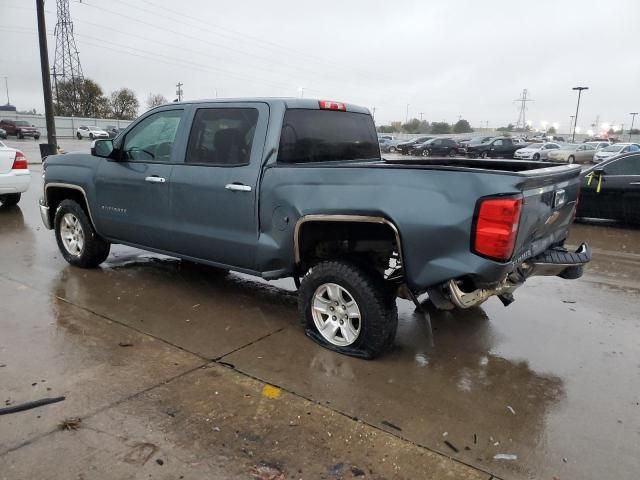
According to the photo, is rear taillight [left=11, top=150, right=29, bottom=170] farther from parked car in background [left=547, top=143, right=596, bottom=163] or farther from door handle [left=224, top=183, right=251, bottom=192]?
parked car in background [left=547, top=143, right=596, bottom=163]

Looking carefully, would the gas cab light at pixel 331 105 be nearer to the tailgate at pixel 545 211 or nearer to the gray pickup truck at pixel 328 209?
the gray pickup truck at pixel 328 209

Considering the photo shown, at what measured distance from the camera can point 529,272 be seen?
12.3 ft

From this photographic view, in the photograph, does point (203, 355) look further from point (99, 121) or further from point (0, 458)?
point (99, 121)

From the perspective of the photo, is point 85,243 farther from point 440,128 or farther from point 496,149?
point 440,128

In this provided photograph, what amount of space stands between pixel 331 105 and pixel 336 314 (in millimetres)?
1883

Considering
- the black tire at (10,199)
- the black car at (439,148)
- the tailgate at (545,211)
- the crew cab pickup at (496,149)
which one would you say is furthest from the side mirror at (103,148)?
the black car at (439,148)

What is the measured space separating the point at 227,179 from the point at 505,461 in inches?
114

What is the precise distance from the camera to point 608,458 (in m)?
2.79

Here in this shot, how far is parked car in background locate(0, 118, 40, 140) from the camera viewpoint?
46.4m

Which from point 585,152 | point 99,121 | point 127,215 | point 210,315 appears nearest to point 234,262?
A: point 210,315

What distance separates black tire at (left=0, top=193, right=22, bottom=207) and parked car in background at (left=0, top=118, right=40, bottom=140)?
→ 4219cm

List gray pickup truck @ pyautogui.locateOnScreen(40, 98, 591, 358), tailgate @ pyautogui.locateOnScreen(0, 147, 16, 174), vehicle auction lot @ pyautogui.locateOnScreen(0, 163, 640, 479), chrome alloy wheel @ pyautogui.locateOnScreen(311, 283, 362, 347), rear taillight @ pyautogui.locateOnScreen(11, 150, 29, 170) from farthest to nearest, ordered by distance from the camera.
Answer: rear taillight @ pyautogui.locateOnScreen(11, 150, 29, 170), tailgate @ pyautogui.locateOnScreen(0, 147, 16, 174), chrome alloy wheel @ pyautogui.locateOnScreen(311, 283, 362, 347), gray pickup truck @ pyautogui.locateOnScreen(40, 98, 591, 358), vehicle auction lot @ pyautogui.locateOnScreen(0, 163, 640, 479)

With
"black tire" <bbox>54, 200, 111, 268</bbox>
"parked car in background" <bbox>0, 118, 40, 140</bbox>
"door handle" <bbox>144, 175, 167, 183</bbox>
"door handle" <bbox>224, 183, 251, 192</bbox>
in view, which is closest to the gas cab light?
"door handle" <bbox>224, 183, 251, 192</bbox>

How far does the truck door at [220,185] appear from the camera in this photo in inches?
168
